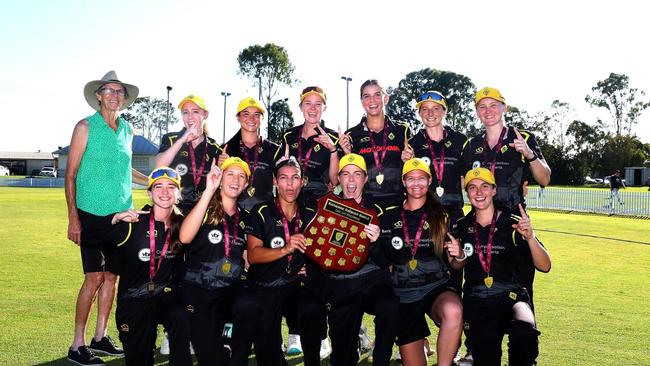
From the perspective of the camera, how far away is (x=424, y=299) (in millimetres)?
5039

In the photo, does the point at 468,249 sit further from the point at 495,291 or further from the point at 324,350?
the point at 324,350

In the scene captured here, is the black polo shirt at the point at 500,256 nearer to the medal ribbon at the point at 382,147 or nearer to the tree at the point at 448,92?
the medal ribbon at the point at 382,147

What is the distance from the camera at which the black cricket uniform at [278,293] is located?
489 centimetres

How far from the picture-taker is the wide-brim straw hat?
234 inches

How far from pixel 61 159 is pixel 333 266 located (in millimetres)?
78135

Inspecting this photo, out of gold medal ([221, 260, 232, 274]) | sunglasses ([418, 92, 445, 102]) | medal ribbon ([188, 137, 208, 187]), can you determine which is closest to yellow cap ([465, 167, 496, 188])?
sunglasses ([418, 92, 445, 102])

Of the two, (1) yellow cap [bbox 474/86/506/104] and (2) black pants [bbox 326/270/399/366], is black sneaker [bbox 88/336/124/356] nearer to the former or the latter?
(2) black pants [bbox 326/270/399/366]

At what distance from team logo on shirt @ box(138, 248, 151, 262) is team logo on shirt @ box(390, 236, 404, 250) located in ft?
6.93

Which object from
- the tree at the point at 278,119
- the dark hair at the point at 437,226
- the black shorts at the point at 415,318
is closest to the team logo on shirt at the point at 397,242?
the dark hair at the point at 437,226

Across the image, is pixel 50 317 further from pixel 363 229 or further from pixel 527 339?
pixel 527 339

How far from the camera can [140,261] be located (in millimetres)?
4957

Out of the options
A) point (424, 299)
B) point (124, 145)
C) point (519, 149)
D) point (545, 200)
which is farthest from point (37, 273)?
point (545, 200)

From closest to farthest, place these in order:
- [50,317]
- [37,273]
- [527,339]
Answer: [527,339], [50,317], [37,273]

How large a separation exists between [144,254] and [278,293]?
119 centimetres
